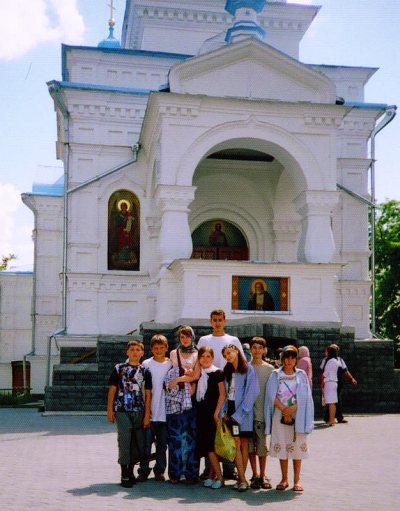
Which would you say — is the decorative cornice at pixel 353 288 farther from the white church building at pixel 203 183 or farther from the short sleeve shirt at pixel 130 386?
the short sleeve shirt at pixel 130 386

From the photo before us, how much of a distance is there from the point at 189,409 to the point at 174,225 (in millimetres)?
8259

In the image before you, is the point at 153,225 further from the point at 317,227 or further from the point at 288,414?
the point at 288,414

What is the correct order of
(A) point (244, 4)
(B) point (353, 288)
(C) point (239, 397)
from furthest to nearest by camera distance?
(B) point (353, 288), (A) point (244, 4), (C) point (239, 397)

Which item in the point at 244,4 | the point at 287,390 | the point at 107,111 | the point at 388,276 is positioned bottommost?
the point at 287,390

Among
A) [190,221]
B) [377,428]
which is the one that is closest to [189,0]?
[190,221]

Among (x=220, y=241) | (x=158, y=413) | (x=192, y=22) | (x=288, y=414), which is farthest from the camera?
(x=192, y=22)

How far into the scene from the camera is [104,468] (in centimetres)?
928

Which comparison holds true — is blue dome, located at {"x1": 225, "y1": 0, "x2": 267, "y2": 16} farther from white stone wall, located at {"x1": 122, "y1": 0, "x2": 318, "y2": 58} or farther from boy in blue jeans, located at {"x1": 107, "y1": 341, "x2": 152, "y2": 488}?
boy in blue jeans, located at {"x1": 107, "y1": 341, "x2": 152, "y2": 488}

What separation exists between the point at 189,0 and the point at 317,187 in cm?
891

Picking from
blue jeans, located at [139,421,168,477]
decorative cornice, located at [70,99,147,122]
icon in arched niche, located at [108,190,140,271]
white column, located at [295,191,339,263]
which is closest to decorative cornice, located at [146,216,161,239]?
icon in arched niche, located at [108,190,140,271]

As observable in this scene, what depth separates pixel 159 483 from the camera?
839cm

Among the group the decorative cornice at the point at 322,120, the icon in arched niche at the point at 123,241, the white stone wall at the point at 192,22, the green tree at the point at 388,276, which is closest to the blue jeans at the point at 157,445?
the decorative cornice at the point at 322,120

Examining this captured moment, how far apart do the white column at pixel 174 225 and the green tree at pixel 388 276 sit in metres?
16.6

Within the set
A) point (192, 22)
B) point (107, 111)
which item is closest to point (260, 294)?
point (107, 111)
